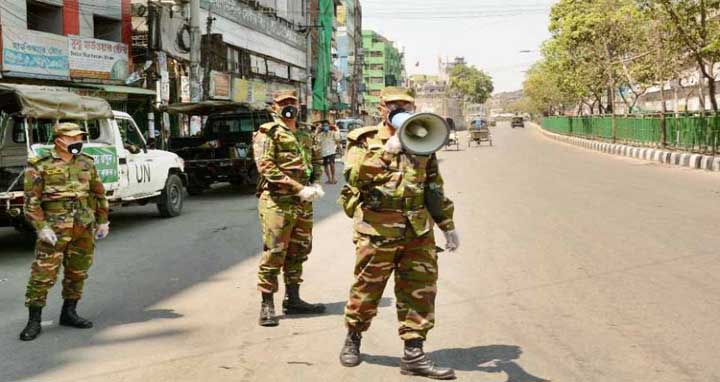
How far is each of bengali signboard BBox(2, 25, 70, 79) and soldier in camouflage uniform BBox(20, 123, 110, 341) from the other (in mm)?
12786

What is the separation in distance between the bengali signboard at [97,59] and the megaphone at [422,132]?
17220 mm

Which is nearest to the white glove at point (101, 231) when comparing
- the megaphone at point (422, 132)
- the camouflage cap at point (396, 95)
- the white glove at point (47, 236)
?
the white glove at point (47, 236)

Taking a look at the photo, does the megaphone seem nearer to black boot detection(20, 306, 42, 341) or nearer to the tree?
black boot detection(20, 306, 42, 341)

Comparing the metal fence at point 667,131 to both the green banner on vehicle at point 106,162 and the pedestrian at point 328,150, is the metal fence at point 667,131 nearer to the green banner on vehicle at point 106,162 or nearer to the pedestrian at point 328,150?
the pedestrian at point 328,150

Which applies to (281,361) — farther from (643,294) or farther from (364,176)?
(643,294)

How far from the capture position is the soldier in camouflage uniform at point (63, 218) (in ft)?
16.8

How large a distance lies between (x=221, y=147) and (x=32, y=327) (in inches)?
423

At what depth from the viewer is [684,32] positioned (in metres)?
21.0

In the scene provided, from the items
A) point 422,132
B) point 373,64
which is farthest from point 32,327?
point 373,64

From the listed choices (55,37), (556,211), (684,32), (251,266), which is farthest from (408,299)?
(684,32)

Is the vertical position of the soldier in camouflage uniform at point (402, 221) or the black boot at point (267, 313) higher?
the soldier in camouflage uniform at point (402, 221)

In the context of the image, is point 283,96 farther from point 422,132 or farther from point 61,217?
point 61,217

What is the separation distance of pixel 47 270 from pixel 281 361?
190 cm

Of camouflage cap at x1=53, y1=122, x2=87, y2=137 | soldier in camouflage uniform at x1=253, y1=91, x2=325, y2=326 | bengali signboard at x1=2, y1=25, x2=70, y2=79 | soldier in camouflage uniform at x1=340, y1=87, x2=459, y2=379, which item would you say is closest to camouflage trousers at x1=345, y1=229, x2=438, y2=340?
soldier in camouflage uniform at x1=340, y1=87, x2=459, y2=379
